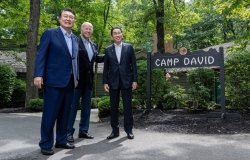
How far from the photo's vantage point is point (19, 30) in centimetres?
2252

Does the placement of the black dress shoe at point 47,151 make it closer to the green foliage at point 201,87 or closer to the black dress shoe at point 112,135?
the black dress shoe at point 112,135

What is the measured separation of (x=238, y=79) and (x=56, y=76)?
5416 millimetres

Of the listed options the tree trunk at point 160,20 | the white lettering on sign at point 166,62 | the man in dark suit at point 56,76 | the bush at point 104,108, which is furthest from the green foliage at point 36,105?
the man in dark suit at point 56,76

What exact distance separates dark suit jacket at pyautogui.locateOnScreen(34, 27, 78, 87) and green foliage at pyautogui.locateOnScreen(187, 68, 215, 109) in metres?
5.06

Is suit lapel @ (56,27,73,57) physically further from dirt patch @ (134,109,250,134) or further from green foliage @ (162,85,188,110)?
green foliage @ (162,85,188,110)

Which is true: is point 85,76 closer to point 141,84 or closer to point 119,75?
point 119,75

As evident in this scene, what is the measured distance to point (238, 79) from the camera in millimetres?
9523

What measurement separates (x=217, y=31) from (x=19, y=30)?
1000 inches

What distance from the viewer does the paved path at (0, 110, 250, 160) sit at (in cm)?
530

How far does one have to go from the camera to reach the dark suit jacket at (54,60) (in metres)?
5.64

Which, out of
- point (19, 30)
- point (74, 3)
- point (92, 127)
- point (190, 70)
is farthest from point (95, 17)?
point (92, 127)

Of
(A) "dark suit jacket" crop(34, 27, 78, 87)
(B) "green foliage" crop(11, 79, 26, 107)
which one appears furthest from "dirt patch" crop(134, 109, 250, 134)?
(B) "green foliage" crop(11, 79, 26, 107)

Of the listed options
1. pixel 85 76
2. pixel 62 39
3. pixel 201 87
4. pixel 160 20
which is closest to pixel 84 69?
pixel 85 76

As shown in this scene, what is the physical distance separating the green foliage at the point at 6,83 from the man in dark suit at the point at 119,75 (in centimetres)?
1341
